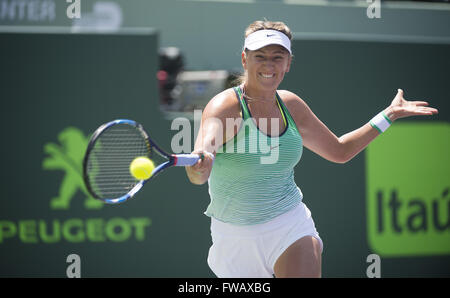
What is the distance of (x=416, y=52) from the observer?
17.3 ft

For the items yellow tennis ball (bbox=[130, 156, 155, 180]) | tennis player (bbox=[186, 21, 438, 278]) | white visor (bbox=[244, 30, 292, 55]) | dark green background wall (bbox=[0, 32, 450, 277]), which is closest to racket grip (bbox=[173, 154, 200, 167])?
yellow tennis ball (bbox=[130, 156, 155, 180])

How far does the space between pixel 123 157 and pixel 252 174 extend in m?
0.76

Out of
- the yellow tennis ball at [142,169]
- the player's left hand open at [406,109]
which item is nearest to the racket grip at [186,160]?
the yellow tennis ball at [142,169]

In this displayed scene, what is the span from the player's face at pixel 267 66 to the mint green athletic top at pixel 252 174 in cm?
11

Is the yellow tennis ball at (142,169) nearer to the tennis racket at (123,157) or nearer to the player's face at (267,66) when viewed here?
the tennis racket at (123,157)

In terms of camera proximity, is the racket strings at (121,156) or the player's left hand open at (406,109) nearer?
the racket strings at (121,156)

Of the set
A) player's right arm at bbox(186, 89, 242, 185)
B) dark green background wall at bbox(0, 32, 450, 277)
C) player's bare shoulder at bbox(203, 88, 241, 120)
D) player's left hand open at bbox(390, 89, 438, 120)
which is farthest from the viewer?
dark green background wall at bbox(0, 32, 450, 277)

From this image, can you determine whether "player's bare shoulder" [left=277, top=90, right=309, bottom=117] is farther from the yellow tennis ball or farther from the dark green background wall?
the dark green background wall

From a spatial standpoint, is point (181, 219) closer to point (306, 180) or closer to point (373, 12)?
point (306, 180)

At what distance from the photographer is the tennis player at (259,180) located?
2.71m

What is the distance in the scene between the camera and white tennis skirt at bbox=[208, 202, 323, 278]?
2768 millimetres

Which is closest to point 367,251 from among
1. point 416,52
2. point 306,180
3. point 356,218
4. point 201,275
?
point 356,218

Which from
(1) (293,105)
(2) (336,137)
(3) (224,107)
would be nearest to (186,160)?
(3) (224,107)

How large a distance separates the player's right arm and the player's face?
0.14 metres
